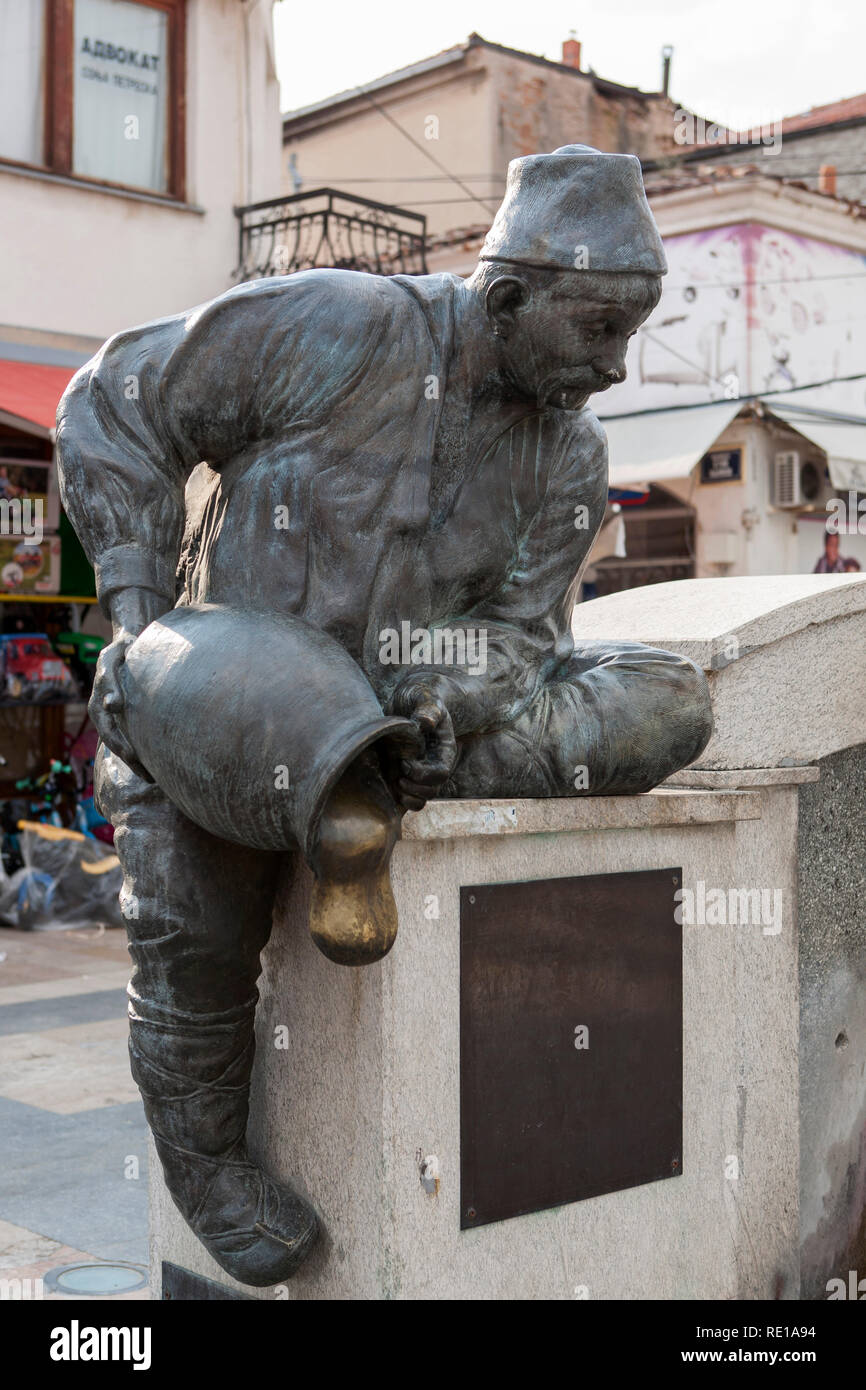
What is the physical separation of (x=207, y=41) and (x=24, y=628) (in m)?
4.74

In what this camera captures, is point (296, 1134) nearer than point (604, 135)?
Yes

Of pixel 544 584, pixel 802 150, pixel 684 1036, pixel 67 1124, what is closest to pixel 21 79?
pixel 67 1124

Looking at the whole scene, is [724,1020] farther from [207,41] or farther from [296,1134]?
[207,41]

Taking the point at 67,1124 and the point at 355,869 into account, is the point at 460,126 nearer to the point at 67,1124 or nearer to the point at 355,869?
the point at 67,1124

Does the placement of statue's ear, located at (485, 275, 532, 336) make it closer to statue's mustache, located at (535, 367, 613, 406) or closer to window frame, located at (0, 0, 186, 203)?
statue's mustache, located at (535, 367, 613, 406)

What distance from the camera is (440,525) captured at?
2754mm

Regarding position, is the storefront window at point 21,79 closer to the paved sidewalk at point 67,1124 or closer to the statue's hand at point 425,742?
the paved sidewalk at point 67,1124

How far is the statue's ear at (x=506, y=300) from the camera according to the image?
8.48 ft

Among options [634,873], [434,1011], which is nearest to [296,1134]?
[434,1011]

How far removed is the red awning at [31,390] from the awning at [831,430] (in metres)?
7.81

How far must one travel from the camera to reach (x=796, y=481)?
15.6 meters

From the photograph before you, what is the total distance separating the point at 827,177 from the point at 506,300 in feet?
59.1

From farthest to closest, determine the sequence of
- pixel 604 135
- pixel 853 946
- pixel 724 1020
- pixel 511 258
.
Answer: pixel 604 135 < pixel 853 946 < pixel 724 1020 < pixel 511 258

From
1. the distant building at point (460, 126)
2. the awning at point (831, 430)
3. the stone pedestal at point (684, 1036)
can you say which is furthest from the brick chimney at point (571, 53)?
the stone pedestal at point (684, 1036)
